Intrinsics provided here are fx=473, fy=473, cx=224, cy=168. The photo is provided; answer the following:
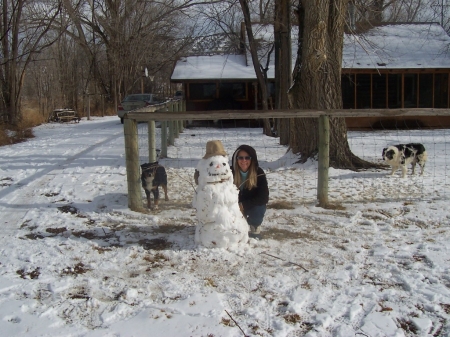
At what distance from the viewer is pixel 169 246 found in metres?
5.18

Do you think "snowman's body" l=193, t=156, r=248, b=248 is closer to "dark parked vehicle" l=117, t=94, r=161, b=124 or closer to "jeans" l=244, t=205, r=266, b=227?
"jeans" l=244, t=205, r=266, b=227

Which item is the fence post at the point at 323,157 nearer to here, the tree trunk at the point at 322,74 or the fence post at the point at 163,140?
the tree trunk at the point at 322,74

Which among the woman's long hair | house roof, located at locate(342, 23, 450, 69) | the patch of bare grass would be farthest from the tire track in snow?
house roof, located at locate(342, 23, 450, 69)

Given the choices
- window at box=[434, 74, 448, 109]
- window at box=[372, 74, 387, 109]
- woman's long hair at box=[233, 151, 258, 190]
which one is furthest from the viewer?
window at box=[372, 74, 387, 109]

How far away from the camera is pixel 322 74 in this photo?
926 cm

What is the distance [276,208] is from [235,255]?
205 centimetres

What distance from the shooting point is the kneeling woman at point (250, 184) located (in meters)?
5.27

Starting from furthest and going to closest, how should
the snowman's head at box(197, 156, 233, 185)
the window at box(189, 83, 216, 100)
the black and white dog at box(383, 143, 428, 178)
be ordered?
the window at box(189, 83, 216, 100) → the black and white dog at box(383, 143, 428, 178) → the snowman's head at box(197, 156, 233, 185)

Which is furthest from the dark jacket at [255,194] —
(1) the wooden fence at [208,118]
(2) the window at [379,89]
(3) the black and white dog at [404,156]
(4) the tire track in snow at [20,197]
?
(2) the window at [379,89]

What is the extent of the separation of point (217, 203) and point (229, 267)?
67cm

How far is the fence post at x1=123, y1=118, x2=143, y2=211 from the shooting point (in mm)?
6586

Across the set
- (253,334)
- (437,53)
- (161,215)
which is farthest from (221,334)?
(437,53)

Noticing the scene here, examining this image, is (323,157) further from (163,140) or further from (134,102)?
(134,102)

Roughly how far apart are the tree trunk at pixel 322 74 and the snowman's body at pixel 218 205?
4892 millimetres
